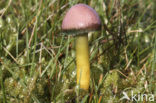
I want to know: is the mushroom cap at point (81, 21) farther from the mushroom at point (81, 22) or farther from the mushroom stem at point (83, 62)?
the mushroom stem at point (83, 62)

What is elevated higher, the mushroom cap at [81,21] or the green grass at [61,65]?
the mushroom cap at [81,21]

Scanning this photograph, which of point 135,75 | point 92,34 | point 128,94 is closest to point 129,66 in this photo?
point 135,75

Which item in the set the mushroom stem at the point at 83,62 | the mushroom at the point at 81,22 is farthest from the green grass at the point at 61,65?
the mushroom at the point at 81,22

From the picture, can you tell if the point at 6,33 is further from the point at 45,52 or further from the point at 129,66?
the point at 129,66

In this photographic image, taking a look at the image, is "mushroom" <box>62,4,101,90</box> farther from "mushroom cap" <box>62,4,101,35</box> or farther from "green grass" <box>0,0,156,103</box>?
"green grass" <box>0,0,156,103</box>

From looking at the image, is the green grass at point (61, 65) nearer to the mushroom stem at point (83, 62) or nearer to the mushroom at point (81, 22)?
the mushroom stem at point (83, 62)

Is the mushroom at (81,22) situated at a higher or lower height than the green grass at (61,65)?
higher

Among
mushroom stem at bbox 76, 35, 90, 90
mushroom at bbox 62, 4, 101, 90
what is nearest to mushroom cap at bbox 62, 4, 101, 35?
mushroom at bbox 62, 4, 101, 90

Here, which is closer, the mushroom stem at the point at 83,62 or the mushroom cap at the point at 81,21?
the mushroom cap at the point at 81,21

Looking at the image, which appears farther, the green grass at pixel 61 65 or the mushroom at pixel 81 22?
the green grass at pixel 61 65
